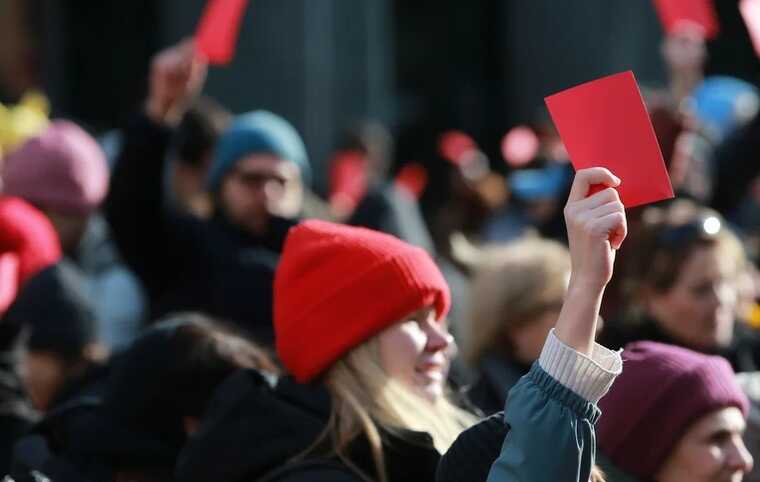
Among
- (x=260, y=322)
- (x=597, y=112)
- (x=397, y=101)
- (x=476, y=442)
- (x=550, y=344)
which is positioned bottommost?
(x=397, y=101)

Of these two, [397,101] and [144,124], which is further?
[397,101]

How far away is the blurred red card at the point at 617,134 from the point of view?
258cm

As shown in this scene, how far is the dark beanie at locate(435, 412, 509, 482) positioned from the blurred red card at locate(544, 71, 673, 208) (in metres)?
0.43

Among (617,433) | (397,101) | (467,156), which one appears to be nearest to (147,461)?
(617,433)

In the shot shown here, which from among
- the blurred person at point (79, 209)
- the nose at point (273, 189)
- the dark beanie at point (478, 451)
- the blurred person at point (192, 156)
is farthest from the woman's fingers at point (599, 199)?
the blurred person at point (192, 156)

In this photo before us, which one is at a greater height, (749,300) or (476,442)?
(476,442)

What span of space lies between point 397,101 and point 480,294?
9455 mm

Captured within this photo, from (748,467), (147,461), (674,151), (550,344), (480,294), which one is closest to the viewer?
(550,344)

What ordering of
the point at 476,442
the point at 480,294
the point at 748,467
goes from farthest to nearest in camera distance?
the point at 480,294 < the point at 748,467 < the point at 476,442

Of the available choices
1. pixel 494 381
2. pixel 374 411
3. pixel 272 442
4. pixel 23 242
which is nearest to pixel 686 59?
pixel 494 381

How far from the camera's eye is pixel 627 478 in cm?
332

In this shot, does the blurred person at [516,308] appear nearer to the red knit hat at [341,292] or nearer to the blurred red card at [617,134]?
the red knit hat at [341,292]

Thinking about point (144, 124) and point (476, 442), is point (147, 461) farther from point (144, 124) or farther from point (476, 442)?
point (144, 124)

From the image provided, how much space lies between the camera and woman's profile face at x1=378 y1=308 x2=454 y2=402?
3273mm
